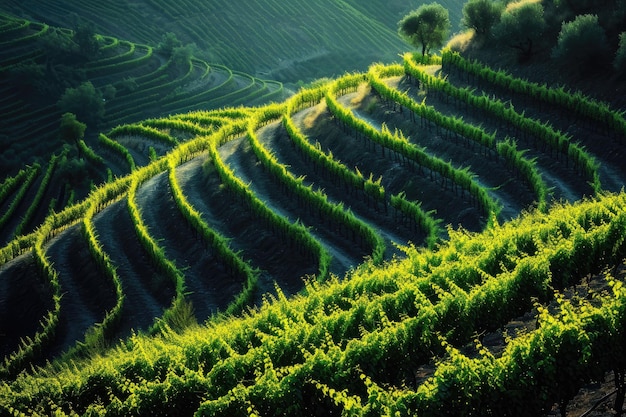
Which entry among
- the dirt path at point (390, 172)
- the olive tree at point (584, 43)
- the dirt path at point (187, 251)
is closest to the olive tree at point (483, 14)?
the olive tree at point (584, 43)

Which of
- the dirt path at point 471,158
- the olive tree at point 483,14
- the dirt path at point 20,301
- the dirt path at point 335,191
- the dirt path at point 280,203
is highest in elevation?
the olive tree at point 483,14

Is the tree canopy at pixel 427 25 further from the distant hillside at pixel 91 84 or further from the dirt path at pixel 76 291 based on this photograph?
the distant hillside at pixel 91 84

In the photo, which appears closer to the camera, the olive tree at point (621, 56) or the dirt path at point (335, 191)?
the dirt path at point (335, 191)

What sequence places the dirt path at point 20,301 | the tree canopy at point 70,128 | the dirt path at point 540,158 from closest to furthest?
the dirt path at point 540,158
the dirt path at point 20,301
the tree canopy at point 70,128

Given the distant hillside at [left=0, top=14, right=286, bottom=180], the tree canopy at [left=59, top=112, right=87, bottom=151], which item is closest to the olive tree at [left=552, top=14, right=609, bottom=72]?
the tree canopy at [left=59, top=112, right=87, bottom=151]

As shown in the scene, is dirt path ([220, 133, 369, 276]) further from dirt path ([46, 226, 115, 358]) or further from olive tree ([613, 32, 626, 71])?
olive tree ([613, 32, 626, 71])
